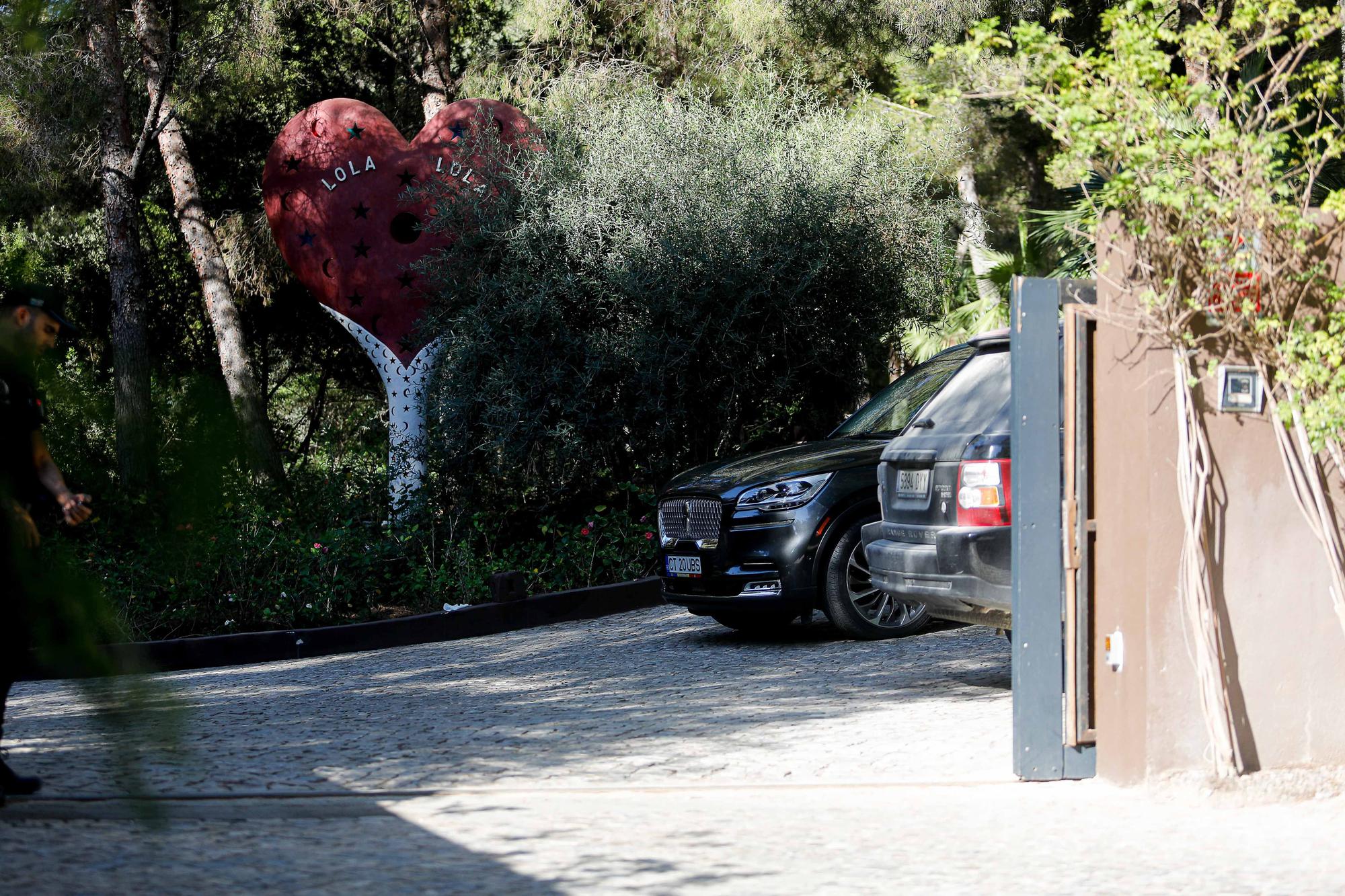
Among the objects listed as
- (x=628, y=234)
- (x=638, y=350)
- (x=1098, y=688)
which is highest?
(x=628, y=234)

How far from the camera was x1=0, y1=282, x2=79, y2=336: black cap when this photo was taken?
5.09 ft

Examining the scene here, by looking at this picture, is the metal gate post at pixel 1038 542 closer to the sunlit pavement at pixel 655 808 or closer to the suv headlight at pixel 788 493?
the sunlit pavement at pixel 655 808

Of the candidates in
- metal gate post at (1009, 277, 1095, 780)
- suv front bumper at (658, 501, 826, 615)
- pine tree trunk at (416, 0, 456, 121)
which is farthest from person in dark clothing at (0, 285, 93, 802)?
pine tree trunk at (416, 0, 456, 121)

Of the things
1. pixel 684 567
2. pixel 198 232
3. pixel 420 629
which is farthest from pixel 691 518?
pixel 198 232

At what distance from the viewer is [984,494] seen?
691cm

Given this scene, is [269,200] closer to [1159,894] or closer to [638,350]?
[638,350]

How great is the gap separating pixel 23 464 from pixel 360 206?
15538mm

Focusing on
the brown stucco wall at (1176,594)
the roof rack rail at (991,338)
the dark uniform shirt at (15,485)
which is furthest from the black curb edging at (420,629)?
the dark uniform shirt at (15,485)

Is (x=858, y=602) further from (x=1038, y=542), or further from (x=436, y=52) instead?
(x=436, y=52)

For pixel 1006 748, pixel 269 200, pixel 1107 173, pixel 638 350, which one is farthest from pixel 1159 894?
pixel 269 200

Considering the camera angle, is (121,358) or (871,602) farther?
(871,602)

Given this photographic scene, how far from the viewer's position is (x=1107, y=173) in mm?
5355

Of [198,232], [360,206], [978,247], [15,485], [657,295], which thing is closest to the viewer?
[15,485]

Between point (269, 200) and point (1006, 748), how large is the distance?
13.6 meters
